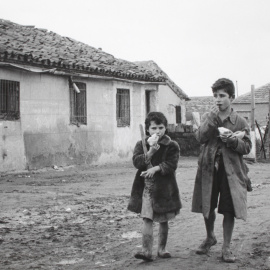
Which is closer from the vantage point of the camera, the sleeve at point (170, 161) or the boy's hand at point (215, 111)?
the sleeve at point (170, 161)

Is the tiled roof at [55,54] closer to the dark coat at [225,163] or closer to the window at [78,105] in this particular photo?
the window at [78,105]

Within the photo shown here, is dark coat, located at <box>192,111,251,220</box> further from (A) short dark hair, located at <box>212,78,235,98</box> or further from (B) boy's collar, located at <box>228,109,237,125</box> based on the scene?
(A) short dark hair, located at <box>212,78,235,98</box>

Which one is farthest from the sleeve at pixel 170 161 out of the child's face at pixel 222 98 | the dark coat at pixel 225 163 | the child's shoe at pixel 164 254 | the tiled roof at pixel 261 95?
the tiled roof at pixel 261 95

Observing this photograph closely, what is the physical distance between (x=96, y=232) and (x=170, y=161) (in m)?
1.76

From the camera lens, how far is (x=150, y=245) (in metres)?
4.43

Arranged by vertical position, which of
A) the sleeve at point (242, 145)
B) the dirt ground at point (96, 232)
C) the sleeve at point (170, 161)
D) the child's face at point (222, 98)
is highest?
the child's face at point (222, 98)

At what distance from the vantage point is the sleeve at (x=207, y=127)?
15.1ft

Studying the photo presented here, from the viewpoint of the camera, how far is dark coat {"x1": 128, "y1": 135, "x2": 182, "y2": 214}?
14.9 ft

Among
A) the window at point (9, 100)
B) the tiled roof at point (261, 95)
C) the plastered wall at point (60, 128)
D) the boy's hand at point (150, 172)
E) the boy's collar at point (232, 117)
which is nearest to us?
the boy's hand at point (150, 172)

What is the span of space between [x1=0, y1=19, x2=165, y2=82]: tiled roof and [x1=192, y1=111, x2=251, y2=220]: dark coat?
9372mm

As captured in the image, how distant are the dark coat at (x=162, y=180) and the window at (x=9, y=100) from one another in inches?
365

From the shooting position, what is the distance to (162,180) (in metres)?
4.59

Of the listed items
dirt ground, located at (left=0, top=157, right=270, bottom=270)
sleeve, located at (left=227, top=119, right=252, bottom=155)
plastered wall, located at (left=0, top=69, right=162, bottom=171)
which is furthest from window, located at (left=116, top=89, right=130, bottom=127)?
sleeve, located at (left=227, top=119, right=252, bottom=155)

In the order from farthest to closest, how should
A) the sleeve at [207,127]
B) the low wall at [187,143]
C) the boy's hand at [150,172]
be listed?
the low wall at [187,143], the sleeve at [207,127], the boy's hand at [150,172]
